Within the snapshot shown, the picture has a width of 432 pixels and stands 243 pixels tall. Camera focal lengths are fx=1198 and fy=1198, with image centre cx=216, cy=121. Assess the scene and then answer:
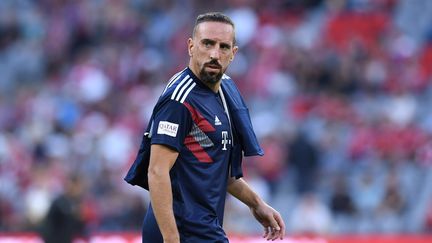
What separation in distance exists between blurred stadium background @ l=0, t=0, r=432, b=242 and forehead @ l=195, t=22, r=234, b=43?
7.96 meters

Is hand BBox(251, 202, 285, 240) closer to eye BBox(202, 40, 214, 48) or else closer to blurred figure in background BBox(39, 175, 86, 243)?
eye BBox(202, 40, 214, 48)

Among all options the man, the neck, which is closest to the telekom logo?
the man

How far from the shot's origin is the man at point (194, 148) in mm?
6254

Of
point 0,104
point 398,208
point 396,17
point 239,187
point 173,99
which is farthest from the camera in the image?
point 0,104

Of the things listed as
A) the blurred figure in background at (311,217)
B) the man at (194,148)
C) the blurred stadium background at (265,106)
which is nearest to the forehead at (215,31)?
the man at (194,148)

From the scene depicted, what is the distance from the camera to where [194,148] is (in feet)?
21.1

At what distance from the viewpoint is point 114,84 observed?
759 inches

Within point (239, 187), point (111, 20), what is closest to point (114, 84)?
point (111, 20)

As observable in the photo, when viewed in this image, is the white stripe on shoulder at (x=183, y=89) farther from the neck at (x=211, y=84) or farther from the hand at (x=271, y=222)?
the hand at (x=271, y=222)

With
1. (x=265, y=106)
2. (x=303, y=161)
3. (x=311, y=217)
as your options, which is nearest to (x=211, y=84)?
(x=311, y=217)

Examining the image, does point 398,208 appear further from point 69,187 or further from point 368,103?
point 69,187

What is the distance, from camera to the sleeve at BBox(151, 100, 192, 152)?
6262 millimetres

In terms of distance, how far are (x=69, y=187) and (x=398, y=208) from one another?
15.0 ft

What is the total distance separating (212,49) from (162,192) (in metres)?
0.81
